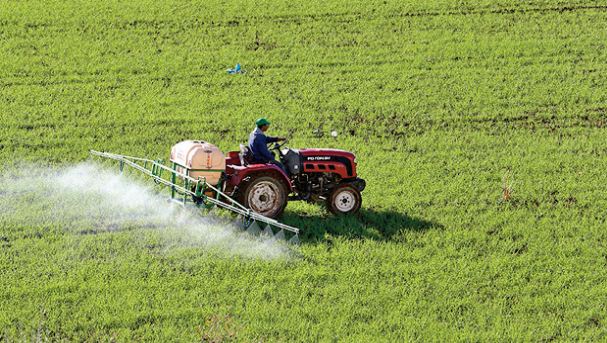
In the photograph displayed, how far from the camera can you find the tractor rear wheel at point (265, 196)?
44.9 ft

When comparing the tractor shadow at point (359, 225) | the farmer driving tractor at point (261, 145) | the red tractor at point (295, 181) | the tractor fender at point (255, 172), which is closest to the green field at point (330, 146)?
the tractor shadow at point (359, 225)

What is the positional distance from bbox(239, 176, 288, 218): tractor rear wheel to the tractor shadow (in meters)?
0.27

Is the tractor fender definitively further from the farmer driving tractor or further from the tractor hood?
the tractor hood

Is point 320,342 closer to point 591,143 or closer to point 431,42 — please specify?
point 591,143

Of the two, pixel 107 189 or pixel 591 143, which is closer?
pixel 107 189

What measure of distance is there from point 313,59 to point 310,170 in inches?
337

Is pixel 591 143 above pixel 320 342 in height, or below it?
above

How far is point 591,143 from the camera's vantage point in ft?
59.7

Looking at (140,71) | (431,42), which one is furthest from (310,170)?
(431,42)

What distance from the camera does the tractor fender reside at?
13625 mm

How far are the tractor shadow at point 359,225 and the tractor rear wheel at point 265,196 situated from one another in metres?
0.27

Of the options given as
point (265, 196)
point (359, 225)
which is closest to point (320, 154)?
point (265, 196)

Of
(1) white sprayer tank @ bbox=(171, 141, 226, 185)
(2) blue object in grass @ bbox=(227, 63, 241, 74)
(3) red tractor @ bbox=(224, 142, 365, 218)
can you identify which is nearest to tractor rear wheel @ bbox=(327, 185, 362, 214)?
(3) red tractor @ bbox=(224, 142, 365, 218)

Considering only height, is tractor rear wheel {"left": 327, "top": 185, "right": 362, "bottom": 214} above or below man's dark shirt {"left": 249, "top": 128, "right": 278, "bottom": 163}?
below
